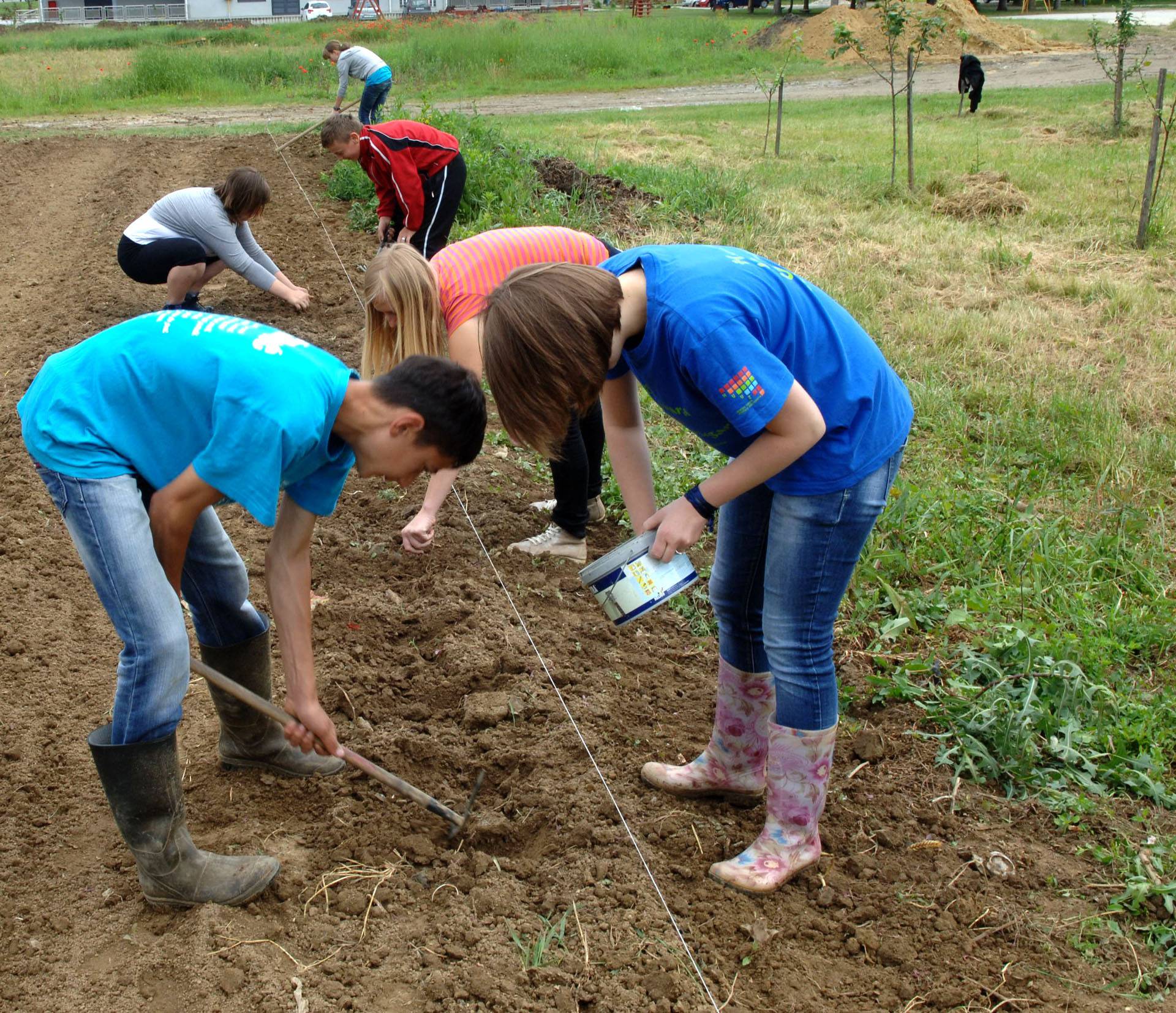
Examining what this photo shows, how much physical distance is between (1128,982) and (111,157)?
41.8 feet

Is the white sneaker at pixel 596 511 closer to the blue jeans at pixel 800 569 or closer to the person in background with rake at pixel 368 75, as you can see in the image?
the blue jeans at pixel 800 569

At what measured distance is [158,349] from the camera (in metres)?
2.09

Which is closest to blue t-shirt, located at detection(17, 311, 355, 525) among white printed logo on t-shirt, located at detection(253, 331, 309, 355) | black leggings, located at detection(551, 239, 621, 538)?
white printed logo on t-shirt, located at detection(253, 331, 309, 355)

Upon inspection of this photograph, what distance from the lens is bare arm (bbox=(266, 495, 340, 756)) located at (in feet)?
7.47

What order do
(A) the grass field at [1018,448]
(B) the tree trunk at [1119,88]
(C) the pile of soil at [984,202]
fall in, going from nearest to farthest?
(A) the grass field at [1018,448]
(C) the pile of soil at [984,202]
(B) the tree trunk at [1119,88]

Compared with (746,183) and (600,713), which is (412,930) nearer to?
(600,713)

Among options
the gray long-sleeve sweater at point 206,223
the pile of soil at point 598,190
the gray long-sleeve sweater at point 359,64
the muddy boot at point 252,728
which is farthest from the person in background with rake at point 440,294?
the gray long-sleeve sweater at point 359,64

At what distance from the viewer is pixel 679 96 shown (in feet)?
67.4

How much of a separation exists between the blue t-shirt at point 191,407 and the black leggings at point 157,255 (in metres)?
4.38

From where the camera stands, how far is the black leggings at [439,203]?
20.5ft

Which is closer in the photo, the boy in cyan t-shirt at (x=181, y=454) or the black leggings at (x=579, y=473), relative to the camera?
the boy in cyan t-shirt at (x=181, y=454)

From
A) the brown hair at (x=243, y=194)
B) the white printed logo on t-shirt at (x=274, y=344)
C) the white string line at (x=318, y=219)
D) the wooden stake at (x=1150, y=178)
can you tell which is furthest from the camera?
the wooden stake at (x=1150, y=178)

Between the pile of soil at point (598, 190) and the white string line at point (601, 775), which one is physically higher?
the pile of soil at point (598, 190)

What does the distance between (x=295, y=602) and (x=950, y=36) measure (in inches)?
1121
